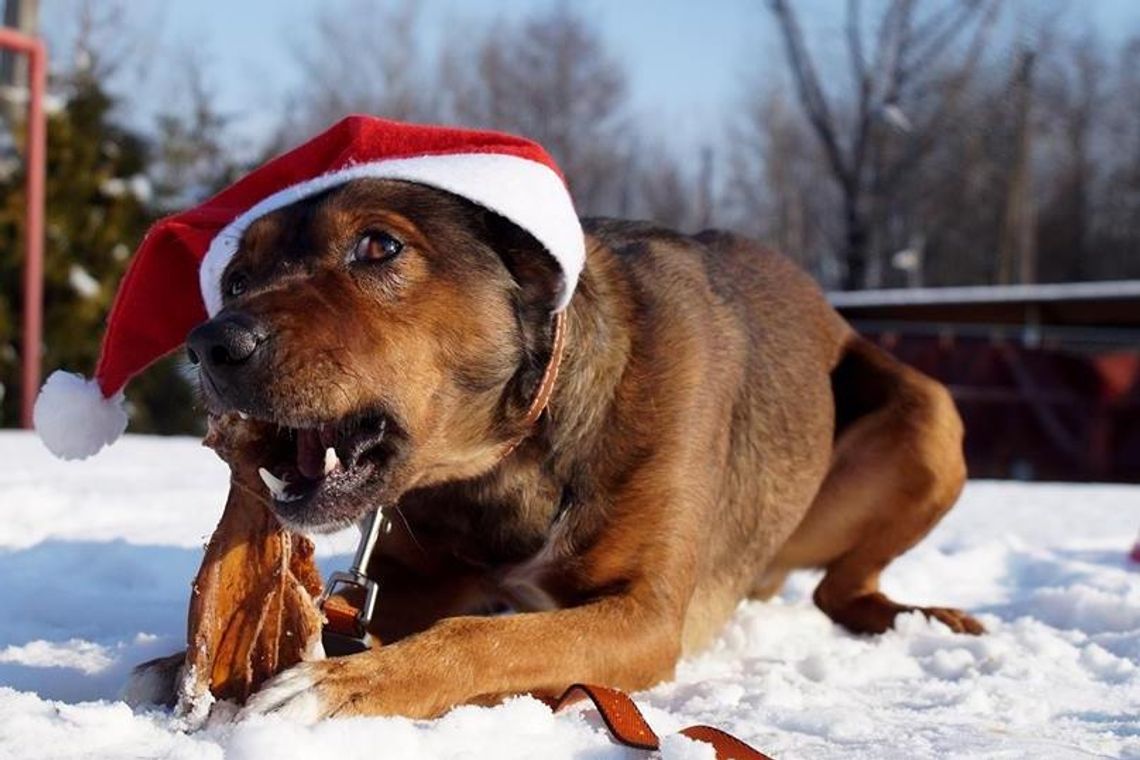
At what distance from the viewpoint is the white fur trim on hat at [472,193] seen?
2.97 meters

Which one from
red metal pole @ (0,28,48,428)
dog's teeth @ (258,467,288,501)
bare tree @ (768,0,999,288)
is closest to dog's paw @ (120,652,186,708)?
dog's teeth @ (258,467,288,501)

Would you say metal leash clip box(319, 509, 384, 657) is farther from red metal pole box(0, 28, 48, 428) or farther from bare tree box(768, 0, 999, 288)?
bare tree box(768, 0, 999, 288)

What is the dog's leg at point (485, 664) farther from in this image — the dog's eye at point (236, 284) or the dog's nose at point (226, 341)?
the dog's eye at point (236, 284)

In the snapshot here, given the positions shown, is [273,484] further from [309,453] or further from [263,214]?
[263,214]

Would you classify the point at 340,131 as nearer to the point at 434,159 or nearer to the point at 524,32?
the point at 434,159

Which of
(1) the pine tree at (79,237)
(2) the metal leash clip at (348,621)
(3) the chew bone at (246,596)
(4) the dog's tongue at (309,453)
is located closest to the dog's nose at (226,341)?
(3) the chew bone at (246,596)

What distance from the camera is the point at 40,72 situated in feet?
30.5

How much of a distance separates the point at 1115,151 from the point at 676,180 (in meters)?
15.4

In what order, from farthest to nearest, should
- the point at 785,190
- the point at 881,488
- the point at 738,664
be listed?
1. the point at 785,190
2. the point at 881,488
3. the point at 738,664

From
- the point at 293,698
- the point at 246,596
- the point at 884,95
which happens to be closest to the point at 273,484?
the point at 246,596

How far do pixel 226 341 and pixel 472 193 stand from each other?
0.72 meters

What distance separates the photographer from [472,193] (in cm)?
297

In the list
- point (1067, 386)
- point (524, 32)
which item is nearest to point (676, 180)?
point (524, 32)

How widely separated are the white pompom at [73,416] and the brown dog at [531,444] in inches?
16.8
